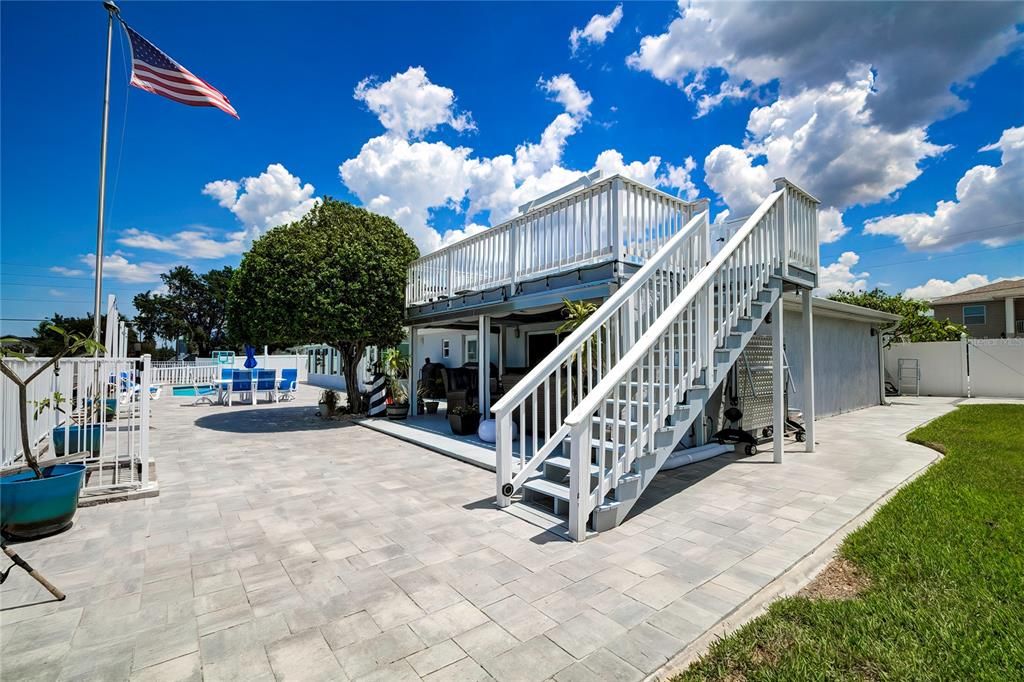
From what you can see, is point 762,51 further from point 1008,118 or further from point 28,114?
point 28,114

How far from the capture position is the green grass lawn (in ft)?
5.95

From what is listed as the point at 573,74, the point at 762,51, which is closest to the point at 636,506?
the point at 762,51

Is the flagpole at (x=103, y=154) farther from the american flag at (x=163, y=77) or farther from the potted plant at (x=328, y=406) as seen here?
the potted plant at (x=328, y=406)

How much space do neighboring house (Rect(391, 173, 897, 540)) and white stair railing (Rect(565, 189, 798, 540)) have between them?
17 millimetres

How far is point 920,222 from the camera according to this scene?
20.5m

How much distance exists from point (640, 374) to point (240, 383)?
14.2 m

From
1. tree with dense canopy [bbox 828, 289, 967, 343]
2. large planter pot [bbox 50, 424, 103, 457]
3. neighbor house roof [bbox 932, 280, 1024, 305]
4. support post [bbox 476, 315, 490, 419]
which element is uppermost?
neighbor house roof [bbox 932, 280, 1024, 305]

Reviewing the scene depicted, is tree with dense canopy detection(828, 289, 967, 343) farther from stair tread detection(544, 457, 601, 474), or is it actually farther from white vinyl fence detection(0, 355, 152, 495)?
white vinyl fence detection(0, 355, 152, 495)

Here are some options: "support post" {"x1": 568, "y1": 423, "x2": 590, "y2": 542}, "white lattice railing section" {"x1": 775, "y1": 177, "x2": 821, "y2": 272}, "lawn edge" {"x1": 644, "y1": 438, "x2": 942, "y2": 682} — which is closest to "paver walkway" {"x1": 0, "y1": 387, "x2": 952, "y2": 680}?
"lawn edge" {"x1": 644, "y1": 438, "x2": 942, "y2": 682}

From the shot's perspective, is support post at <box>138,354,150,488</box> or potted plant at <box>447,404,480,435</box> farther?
potted plant at <box>447,404,480,435</box>

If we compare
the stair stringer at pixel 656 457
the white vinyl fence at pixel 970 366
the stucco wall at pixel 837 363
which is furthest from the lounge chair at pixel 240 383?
the white vinyl fence at pixel 970 366

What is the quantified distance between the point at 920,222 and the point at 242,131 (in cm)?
2761

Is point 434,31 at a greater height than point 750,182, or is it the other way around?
point 434,31

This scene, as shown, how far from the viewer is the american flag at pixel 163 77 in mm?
7133
